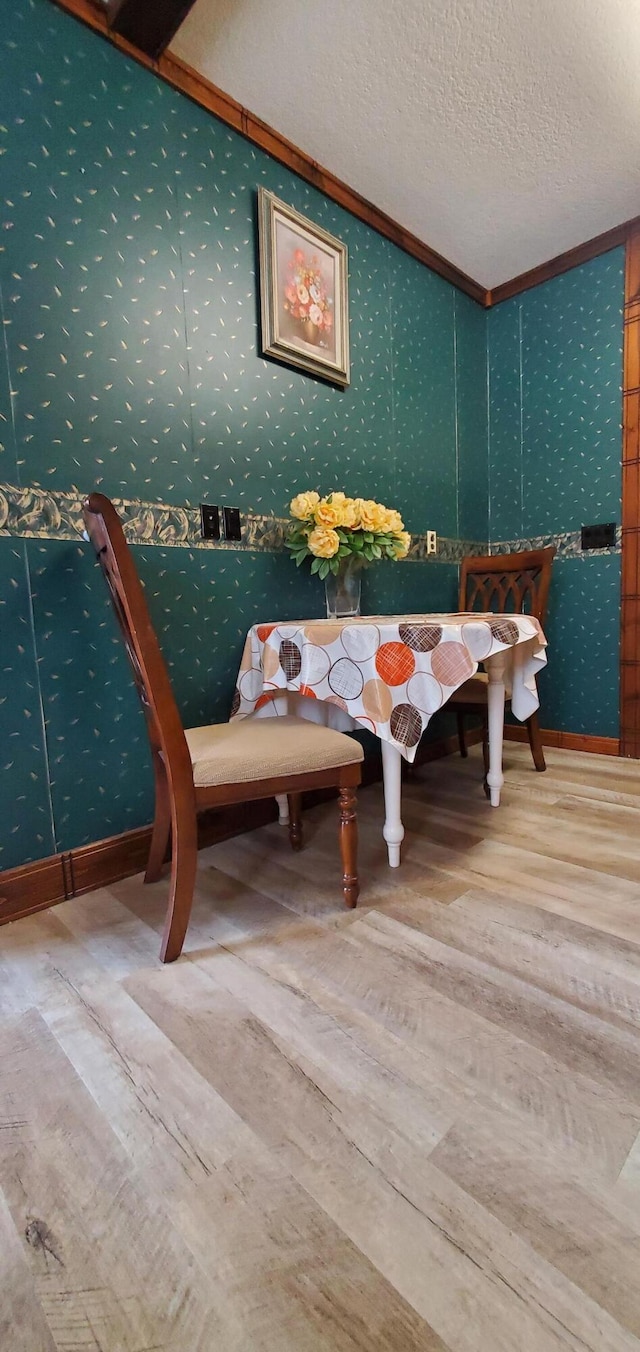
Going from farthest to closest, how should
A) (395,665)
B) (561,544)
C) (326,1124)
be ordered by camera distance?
1. (561,544)
2. (395,665)
3. (326,1124)

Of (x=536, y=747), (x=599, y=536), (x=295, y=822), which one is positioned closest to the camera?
(x=295, y=822)

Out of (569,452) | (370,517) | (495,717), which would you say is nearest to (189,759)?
(370,517)

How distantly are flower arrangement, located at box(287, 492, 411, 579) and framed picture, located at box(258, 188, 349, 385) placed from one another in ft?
2.07

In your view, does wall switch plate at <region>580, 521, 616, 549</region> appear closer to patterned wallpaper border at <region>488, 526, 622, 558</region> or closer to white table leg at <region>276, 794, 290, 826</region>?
patterned wallpaper border at <region>488, 526, 622, 558</region>

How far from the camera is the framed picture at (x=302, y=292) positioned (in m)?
1.80

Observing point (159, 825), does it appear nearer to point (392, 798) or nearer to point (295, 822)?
point (295, 822)

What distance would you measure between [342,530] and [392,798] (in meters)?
0.88

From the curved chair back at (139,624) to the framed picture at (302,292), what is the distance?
117 centimetres

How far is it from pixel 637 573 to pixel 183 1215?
110 inches

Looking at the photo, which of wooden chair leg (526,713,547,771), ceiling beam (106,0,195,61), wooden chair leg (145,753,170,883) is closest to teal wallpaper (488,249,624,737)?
wooden chair leg (526,713,547,771)

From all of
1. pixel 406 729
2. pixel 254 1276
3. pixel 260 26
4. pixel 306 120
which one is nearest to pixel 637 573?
pixel 406 729

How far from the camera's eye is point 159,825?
1.37 metres

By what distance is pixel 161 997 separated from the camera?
3.28 feet

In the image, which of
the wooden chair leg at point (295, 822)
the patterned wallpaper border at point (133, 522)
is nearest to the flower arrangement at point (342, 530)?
the patterned wallpaper border at point (133, 522)
